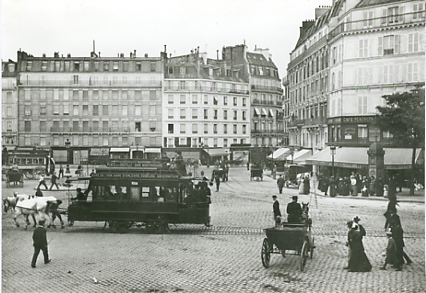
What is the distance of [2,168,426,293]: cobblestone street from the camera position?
873 centimetres

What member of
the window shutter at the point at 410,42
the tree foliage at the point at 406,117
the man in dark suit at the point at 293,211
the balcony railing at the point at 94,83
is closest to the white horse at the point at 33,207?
the balcony railing at the point at 94,83

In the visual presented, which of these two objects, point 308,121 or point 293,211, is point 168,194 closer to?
point 293,211

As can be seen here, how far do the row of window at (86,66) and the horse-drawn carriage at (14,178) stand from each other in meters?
2.50

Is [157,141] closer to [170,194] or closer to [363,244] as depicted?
[170,194]

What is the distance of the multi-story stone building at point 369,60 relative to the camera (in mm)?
10398

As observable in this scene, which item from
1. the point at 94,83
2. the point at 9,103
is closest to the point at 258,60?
the point at 94,83

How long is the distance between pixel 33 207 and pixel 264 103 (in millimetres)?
6511

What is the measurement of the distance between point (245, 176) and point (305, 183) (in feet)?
9.73

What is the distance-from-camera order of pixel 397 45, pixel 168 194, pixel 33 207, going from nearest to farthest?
pixel 397 45
pixel 33 207
pixel 168 194

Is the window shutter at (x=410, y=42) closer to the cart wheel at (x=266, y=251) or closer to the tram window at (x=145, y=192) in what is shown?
the cart wheel at (x=266, y=251)

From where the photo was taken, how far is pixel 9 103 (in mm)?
11156

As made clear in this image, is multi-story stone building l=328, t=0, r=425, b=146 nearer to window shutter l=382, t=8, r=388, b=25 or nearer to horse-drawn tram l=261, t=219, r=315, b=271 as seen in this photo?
window shutter l=382, t=8, r=388, b=25

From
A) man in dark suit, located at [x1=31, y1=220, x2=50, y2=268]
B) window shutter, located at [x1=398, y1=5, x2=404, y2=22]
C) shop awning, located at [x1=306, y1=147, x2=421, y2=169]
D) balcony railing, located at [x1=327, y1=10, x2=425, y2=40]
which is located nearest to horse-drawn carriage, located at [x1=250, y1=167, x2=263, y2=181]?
shop awning, located at [x1=306, y1=147, x2=421, y2=169]

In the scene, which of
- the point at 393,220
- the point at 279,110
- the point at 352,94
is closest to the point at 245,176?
the point at 279,110
